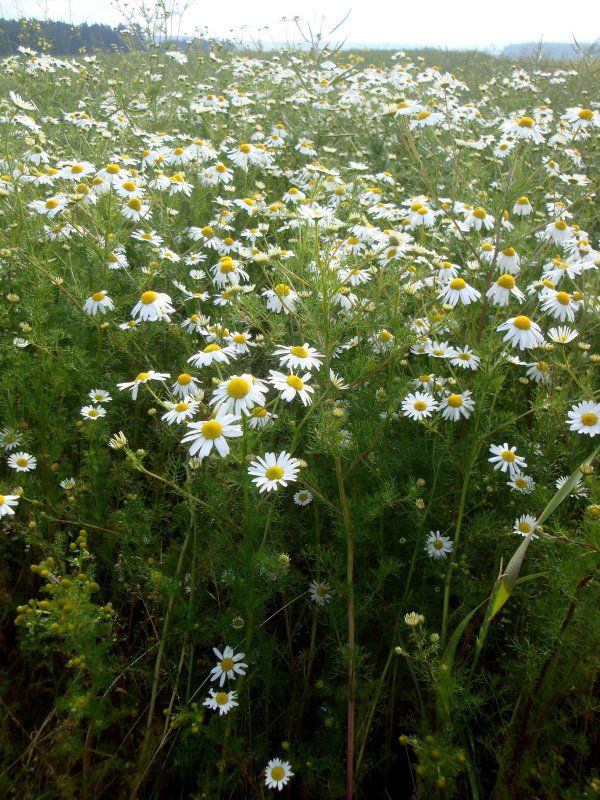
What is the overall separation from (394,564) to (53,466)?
1.39 m

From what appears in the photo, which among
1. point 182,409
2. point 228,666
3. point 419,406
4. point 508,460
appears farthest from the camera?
point 419,406

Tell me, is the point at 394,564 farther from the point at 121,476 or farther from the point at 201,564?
the point at 121,476

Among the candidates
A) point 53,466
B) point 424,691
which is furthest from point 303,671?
point 53,466

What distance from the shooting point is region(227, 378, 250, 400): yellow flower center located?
163 cm

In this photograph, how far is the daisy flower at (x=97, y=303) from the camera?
8.43 ft

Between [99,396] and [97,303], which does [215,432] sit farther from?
[97,303]

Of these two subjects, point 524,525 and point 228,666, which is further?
point 524,525

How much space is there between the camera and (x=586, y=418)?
2053 mm

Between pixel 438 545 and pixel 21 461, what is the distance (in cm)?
166

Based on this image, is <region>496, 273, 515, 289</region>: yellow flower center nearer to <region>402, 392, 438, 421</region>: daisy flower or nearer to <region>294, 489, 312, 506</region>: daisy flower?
<region>402, 392, 438, 421</region>: daisy flower

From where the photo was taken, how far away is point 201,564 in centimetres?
198

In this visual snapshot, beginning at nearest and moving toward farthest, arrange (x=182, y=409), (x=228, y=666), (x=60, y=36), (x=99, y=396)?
(x=228, y=666), (x=182, y=409), (x=99, y=396), (x=60, y=36)

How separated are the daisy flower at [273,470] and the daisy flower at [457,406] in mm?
763

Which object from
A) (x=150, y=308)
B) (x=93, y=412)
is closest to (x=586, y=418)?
(x=150, y=308)
